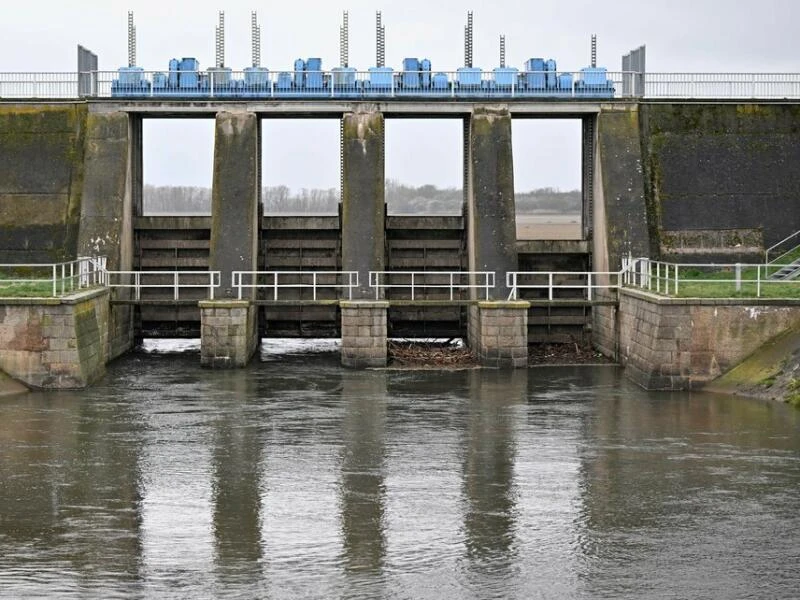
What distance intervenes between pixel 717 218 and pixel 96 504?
2617cm

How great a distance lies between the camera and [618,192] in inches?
1736

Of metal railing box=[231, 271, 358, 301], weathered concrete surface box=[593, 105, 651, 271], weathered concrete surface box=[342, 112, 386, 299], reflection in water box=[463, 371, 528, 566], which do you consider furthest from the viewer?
weathered concrete surface box=[593, 105, 651, 271]

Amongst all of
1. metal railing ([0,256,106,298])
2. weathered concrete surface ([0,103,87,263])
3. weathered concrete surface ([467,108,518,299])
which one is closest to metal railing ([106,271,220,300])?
metal railing ([0,256,106,298])

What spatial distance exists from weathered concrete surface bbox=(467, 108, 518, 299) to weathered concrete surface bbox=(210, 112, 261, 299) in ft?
21.0

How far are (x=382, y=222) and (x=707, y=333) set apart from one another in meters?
11.2

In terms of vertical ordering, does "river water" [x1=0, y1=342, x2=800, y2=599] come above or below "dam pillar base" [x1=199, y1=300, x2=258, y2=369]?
below

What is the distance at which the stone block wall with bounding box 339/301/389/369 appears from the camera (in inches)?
1604

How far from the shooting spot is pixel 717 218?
44.9m

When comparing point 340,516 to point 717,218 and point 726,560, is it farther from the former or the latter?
point 717,218

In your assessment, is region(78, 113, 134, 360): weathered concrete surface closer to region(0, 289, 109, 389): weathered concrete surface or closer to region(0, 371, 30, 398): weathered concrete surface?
region(0, 289, 109, 389): weathered concrete surface

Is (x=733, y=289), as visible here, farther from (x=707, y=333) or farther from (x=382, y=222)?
(x=382, y=222)

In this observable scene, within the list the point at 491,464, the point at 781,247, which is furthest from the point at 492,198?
the point at 491,464

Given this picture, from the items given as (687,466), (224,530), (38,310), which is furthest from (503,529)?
(38,310)

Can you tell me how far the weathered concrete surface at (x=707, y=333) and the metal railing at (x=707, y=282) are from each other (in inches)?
19.1
